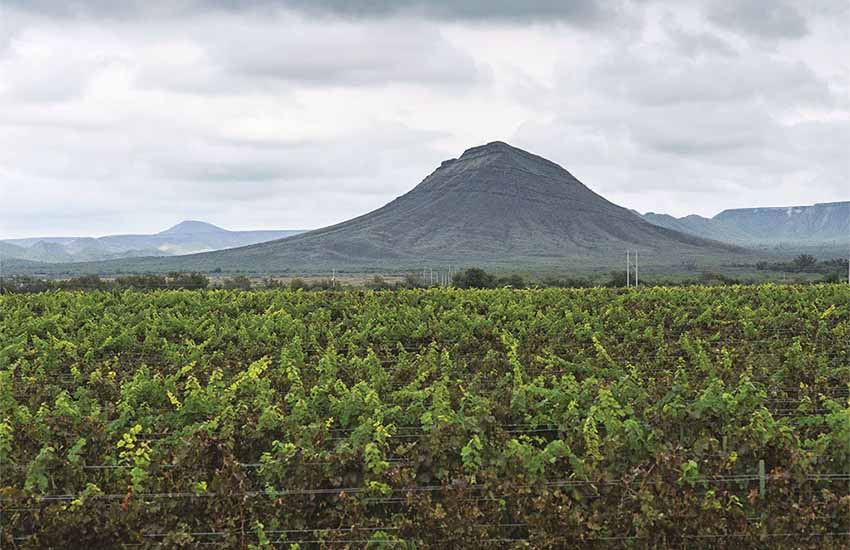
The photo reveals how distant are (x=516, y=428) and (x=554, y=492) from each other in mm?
1392

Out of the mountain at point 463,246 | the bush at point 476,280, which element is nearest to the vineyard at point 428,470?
the bush at point 476,280

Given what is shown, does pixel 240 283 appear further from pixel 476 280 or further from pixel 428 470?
pixel 428 470

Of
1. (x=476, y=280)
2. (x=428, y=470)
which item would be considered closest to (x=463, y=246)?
(x=476, y=280)

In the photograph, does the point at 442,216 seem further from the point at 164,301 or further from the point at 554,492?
the point at 554,492

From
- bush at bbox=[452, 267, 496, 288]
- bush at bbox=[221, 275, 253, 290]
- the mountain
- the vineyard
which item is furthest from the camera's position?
the mountain

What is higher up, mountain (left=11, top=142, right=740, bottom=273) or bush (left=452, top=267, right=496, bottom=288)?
mountain (left=11, top=142, right=740, bottom=273)

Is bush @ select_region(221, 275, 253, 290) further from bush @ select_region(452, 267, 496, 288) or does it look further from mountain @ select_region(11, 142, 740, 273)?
mountain @ select_region(11, 142, 740, 273)

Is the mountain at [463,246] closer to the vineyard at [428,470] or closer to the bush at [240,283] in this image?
the bush at [240,283]

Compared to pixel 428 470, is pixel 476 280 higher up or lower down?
higher up

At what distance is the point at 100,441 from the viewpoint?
8.65 meters

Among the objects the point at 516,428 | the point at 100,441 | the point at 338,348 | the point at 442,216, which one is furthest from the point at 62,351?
the point at 442,216

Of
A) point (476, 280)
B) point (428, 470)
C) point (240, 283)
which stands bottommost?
point (428, 470)

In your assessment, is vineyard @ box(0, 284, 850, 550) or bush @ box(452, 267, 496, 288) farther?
bush @ box(452, 267, 496, 288)

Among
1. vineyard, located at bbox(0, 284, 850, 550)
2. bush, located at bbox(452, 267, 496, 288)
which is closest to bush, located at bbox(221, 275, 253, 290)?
bush, located at bbox(452, 267, 496, 288)
